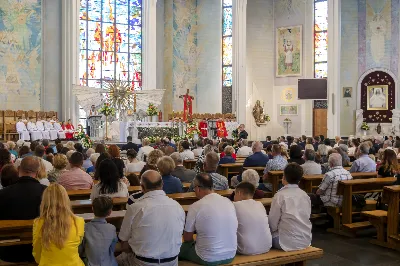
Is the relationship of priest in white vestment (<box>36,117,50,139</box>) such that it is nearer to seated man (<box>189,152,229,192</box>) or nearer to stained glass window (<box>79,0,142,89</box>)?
stained glass window (<box>79,0,142,89</box>)

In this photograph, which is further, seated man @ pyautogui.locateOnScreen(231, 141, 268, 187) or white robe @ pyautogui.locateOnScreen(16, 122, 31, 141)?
white robe @ pyautogui.locateOnScreen(16, 122, 31, 141)

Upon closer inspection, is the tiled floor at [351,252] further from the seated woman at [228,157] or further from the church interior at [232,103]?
the seated woman at [228,157]

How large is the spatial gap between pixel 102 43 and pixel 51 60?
313cm

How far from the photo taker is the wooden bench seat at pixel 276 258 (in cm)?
451

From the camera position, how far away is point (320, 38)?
26141 millimetres

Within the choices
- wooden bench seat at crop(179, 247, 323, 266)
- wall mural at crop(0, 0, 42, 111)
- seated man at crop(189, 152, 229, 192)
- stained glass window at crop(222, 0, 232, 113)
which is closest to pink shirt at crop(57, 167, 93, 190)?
seated man at crop(189, 152, 229, 192)

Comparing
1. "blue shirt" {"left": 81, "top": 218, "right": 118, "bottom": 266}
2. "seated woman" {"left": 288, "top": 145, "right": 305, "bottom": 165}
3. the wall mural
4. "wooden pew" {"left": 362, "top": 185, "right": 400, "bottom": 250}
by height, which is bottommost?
"wooden pew" {"left": 362, "top": 185, "right": 400, "bottom": 250}

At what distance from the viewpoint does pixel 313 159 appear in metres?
8.59

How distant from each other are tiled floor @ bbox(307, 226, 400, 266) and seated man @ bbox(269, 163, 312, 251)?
3.91 ft

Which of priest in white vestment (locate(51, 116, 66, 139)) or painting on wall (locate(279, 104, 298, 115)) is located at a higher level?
painting on wall (locate(279, 104, 298, 115))

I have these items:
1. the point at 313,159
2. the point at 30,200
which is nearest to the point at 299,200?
the point at 30,200

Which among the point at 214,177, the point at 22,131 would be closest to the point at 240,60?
the point at 22,131

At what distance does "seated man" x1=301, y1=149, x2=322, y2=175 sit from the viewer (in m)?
8.45

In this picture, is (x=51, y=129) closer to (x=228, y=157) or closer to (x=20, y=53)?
(x=20, y=53)
